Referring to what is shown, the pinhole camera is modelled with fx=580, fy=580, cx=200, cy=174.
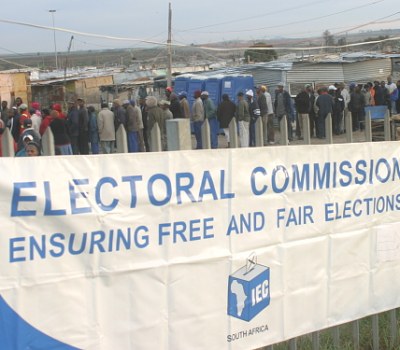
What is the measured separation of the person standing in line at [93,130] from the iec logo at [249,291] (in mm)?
11624

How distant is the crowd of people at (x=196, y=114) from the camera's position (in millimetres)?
13406

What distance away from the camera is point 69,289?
2.63 m

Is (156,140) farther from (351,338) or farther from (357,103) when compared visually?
(357,103)

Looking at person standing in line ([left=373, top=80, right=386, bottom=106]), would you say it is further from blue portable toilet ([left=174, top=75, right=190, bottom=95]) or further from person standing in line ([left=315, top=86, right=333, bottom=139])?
blue portable toilet ([left=174, top=75, right=190, bottom=95])

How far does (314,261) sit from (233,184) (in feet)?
2.54

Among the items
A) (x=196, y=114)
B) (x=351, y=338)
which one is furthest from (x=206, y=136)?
(x=196, y=114)

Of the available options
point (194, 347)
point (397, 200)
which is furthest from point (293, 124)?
point (194, 347)

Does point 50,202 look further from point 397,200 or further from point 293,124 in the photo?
point 293,124

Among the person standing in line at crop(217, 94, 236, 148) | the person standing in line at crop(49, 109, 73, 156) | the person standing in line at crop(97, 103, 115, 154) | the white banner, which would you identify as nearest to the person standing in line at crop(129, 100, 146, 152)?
the person standing in line at crop(97, 103, 115, 154)

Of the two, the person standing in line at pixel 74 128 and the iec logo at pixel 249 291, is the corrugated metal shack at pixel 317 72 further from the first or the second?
the iec logo at pixel 249 291

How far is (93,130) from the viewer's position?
47.5ft

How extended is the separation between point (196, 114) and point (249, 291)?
1282 cm

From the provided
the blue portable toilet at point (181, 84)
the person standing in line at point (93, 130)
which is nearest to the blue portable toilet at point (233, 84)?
the blue portable toilet at point (181, 84)

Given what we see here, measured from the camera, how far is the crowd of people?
528 inches
